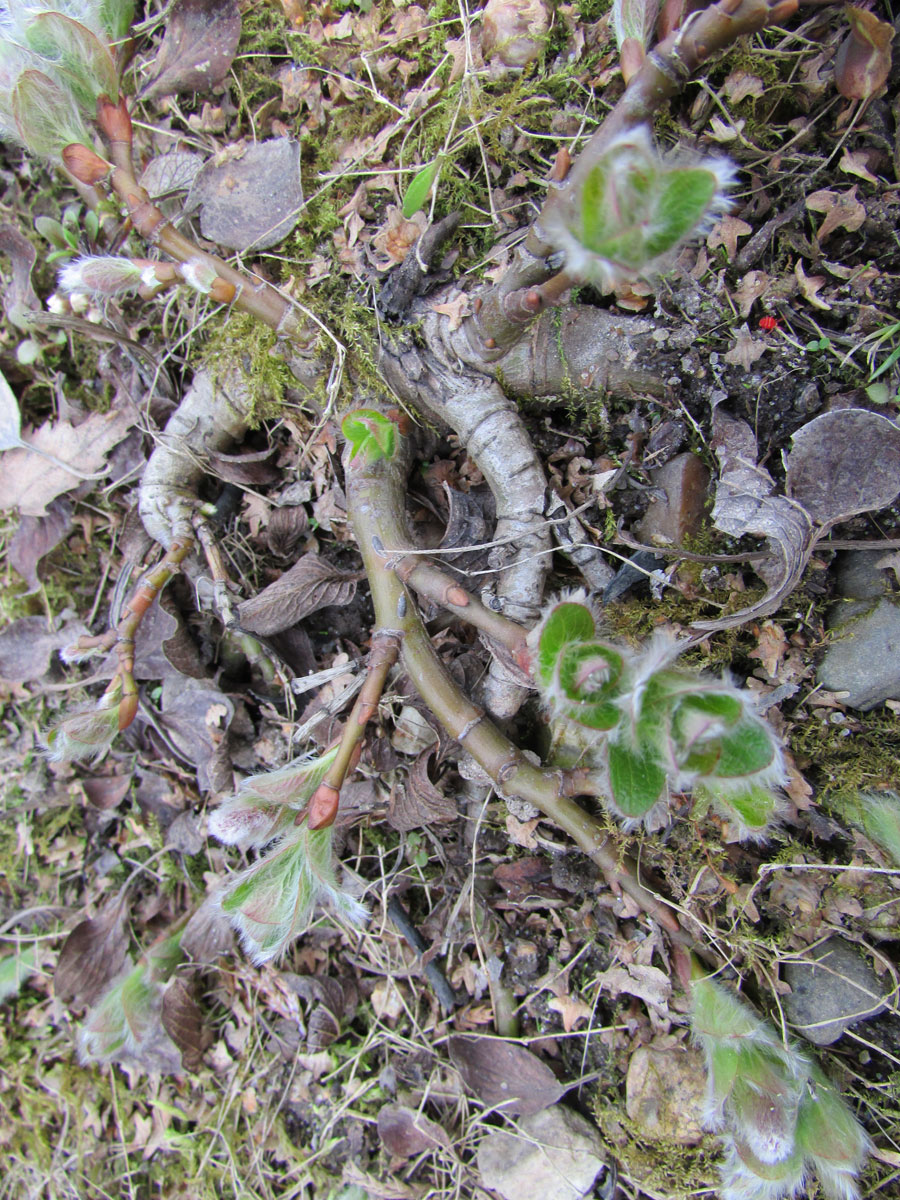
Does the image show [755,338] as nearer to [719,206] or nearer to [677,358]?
[677,358]

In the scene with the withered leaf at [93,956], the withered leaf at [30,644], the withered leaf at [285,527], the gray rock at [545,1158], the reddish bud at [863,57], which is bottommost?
the gray rock at [545,1158]

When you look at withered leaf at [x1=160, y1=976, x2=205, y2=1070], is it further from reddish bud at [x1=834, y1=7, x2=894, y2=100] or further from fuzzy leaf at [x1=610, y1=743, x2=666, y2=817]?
reddish bud at [x1=834, y1=7, x2=894, y2=100]

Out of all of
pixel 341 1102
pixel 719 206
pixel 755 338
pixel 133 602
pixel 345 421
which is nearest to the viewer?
pixel 719 206

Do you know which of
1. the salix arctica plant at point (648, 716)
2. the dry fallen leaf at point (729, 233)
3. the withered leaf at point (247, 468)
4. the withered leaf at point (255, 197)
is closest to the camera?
the salix arctica plant at point (648, 716)

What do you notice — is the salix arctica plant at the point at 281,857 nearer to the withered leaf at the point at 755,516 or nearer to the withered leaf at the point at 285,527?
the withered leaf at the point at 285,527

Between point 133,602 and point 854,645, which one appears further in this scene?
point 133,602

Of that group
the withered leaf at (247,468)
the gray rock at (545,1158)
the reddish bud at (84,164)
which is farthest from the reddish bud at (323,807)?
the reddish bud at (84,164)

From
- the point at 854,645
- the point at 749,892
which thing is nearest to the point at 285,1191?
the point at 749,892

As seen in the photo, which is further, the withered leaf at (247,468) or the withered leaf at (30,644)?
the withered leaf at (30,644)
